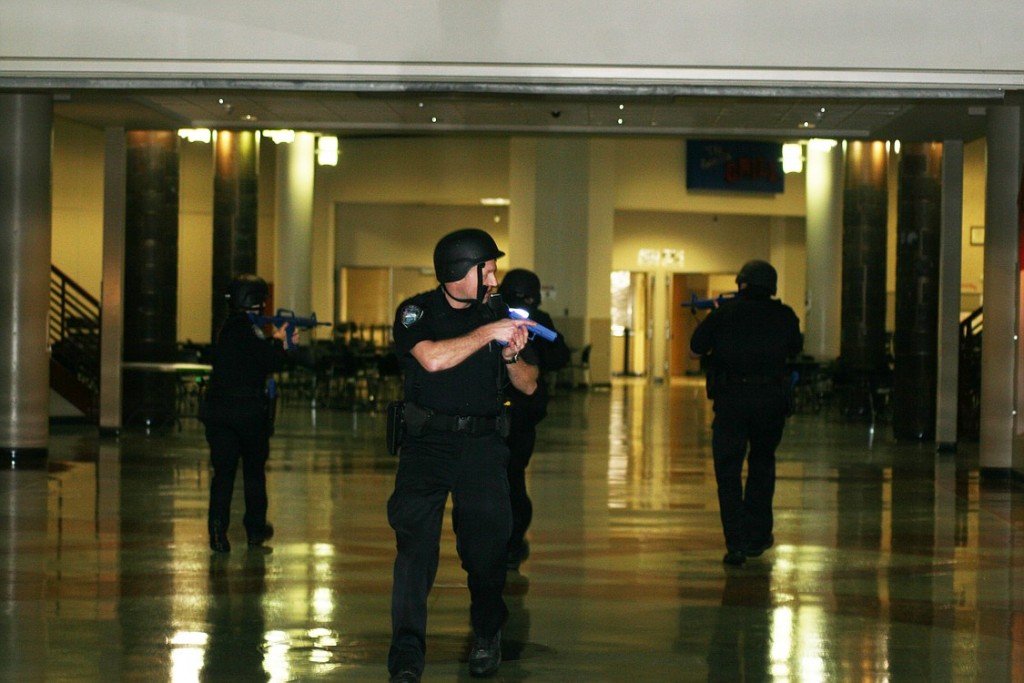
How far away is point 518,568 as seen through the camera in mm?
7609

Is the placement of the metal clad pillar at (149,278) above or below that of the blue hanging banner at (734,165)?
below

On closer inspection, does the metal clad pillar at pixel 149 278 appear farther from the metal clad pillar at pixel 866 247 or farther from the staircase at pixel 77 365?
the metal clad pillar at pixel 866 247

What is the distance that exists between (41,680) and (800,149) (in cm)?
1809

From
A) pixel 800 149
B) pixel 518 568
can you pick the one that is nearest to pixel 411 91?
pixel 518 568

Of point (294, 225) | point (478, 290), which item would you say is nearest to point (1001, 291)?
point (478, 290)

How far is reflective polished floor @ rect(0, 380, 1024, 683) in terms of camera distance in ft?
18.2

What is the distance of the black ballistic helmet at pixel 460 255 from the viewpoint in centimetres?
522

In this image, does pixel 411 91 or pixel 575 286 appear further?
pixel 575 286

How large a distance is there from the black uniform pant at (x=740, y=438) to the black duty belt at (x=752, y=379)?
2cm

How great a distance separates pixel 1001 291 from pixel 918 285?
378 cm

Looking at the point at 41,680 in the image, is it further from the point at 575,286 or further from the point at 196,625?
the point at 575,286

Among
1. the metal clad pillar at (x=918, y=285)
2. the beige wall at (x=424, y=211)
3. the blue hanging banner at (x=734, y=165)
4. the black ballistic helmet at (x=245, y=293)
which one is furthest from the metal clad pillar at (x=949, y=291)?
the blue hanging banner at (x=734, y=165)

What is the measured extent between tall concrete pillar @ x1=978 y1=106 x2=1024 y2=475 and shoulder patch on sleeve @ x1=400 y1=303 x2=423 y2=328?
829cm

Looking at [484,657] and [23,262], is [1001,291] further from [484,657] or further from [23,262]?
[23,262]
